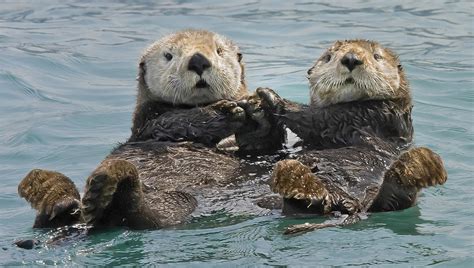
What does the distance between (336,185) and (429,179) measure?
645 millimetres

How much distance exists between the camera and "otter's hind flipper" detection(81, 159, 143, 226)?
207 inches

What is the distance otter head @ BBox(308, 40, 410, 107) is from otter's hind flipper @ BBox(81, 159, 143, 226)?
1.89 metres

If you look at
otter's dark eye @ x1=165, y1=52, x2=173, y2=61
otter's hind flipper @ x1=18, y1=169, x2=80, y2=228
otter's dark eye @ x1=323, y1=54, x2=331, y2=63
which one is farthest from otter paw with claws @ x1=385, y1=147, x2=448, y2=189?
otter's dark eye @ x1=165, y1=52, x2=173, y2=61

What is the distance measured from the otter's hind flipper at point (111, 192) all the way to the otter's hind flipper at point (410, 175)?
137 cm

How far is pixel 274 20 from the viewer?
1394 centimetres

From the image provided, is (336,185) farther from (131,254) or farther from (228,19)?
(228,19)

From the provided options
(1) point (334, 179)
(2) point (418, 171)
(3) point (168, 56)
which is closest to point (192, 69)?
(3) point (168, 56)

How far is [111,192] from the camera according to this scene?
5301mm

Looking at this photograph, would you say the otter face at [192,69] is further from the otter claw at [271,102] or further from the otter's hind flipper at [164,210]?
the otter's hind flipper at [164,210]

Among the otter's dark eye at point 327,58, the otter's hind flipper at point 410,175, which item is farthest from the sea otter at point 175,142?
the otter's hind flipper at point 410,175

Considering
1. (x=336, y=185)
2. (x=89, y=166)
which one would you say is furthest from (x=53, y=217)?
(x=89, y=166)

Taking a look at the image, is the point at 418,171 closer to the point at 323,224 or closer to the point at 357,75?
the point at 323,224

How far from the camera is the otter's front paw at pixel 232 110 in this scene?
6.84m

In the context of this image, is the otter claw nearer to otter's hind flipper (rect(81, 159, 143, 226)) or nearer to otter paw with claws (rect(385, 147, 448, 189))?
otter paw with claws (rect(385, 147, 448, 189))
